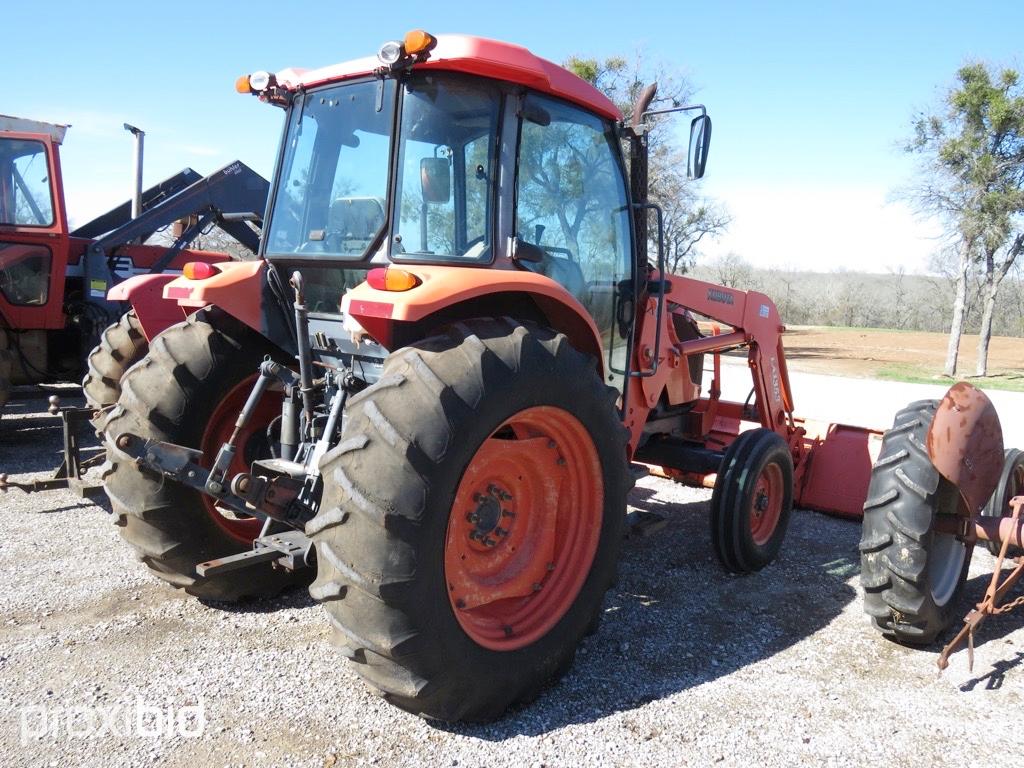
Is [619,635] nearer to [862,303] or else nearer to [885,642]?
[885,642]

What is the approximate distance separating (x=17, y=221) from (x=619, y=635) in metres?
7.25

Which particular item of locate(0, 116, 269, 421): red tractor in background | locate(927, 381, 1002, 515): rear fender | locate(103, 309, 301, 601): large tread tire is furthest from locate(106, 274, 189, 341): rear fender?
locate(927, 381, 1002, 515): rear fender

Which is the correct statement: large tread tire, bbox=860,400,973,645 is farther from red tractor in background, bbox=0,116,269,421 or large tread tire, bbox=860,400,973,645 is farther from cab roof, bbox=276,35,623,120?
red tractor in background, bbox=0,116,269,421

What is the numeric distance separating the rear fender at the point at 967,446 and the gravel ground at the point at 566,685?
0.79 metres

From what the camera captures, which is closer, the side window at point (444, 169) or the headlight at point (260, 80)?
the side window at point (444, 169)

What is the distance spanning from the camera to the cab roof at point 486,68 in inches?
122

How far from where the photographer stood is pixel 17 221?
7691 millimetres

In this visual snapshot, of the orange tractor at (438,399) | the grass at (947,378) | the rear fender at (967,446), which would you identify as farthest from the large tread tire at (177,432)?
the grass at (947,378)

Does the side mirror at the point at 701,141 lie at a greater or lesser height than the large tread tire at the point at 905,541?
greater

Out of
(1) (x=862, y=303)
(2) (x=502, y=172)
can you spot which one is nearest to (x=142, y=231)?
(2) (x=502, y=172)

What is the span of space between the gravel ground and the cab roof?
2.48 m

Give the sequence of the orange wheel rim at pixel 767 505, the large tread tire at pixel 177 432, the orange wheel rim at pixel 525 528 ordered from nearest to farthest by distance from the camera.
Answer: the orange wheel rim at pixel 525 528 < the large tread tire at pixel 177 432 < the orange wheel rim at pixel 767 505

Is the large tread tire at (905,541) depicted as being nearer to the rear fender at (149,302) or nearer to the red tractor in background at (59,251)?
the rear fender at (149,302)
